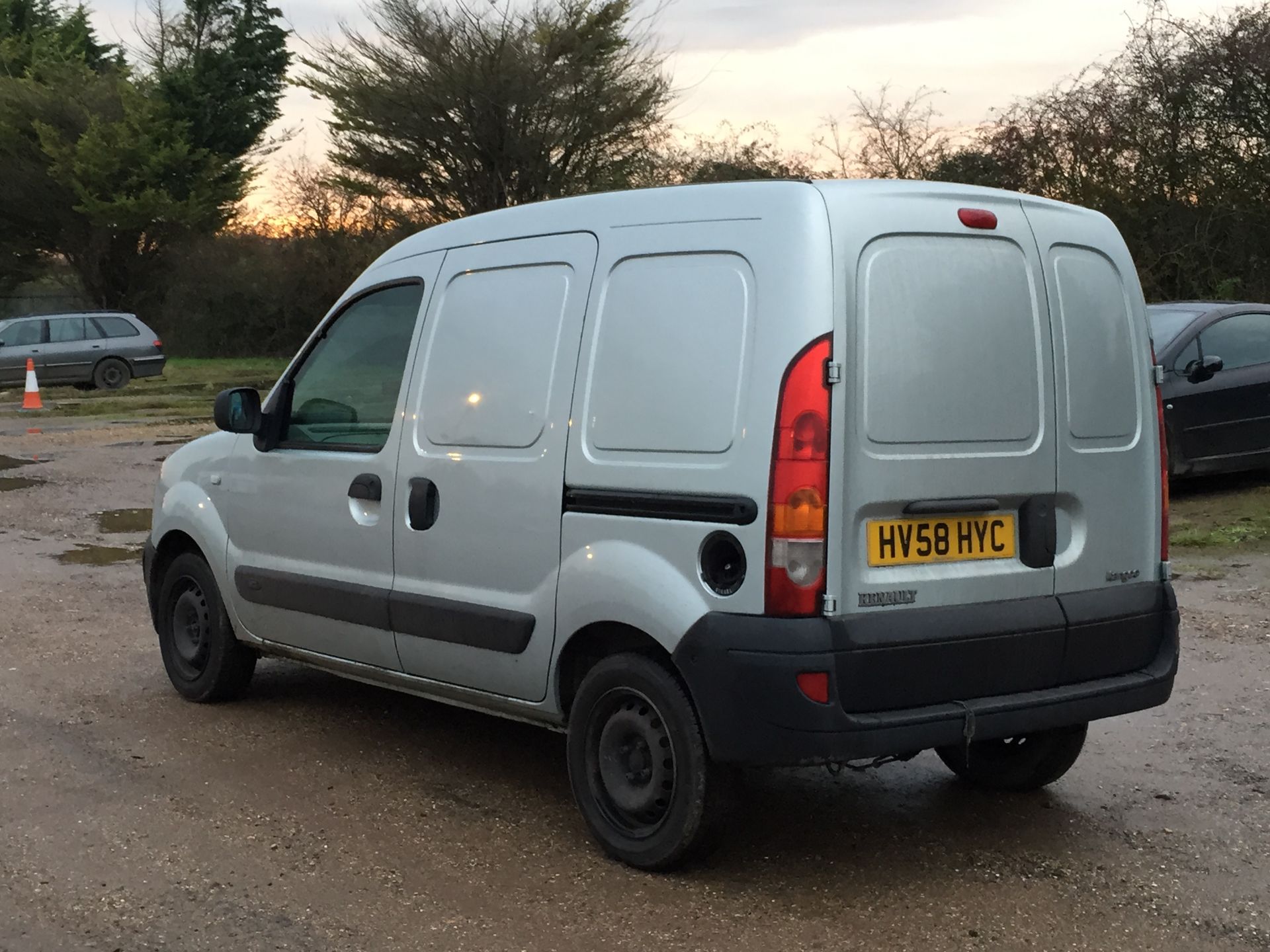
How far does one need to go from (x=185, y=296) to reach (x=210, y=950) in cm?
3952

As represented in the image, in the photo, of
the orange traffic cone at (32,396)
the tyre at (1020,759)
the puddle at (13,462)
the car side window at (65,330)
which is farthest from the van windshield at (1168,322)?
the car side window at (65,330)

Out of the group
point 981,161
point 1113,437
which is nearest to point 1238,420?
point 1113,437

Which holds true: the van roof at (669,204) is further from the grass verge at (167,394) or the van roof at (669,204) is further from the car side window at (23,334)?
the car side window at (23,334)

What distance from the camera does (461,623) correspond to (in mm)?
5047

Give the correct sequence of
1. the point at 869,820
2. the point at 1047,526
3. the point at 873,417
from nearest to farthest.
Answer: the point at 873,417, the point at 1047,526, the point at 869,820

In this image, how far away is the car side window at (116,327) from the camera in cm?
2900

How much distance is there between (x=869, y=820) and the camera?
16.4 ft

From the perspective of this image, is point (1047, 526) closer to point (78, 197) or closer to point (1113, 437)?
point (1113, 437)

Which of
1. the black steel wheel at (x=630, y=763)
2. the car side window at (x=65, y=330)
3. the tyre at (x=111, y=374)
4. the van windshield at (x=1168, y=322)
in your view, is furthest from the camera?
the tyre at (x=111, y=374)

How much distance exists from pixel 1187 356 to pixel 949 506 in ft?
28.6

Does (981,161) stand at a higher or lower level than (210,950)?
higher

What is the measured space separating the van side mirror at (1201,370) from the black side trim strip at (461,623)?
8588 millimetres

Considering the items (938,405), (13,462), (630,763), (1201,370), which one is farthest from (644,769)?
(13,462)

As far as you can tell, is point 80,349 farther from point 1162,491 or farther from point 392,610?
point 1162,491
